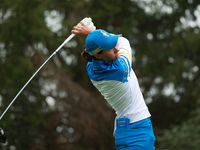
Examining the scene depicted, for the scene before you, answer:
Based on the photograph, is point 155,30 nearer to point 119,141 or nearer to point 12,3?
point 12,3

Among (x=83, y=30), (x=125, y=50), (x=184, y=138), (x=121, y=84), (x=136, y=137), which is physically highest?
(x=83, y=30)

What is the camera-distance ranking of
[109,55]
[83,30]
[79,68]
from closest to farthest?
[109,55] < [83,30] < [79,68]

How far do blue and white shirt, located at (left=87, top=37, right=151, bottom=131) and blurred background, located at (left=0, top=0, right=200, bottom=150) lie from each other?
7.73 metres

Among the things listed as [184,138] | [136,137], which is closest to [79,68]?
[184,138]

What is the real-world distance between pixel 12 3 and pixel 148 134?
349 inches

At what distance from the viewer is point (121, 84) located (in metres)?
3.18

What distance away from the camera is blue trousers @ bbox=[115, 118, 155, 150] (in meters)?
3.21

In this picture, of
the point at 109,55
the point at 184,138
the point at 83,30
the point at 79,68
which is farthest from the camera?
the point at 79,68

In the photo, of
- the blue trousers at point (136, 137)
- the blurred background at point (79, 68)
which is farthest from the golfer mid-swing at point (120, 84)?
the blurred background at point (79, 68)

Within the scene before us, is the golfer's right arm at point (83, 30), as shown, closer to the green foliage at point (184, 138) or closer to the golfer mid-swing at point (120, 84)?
the golfer mid-swing at point (120, 84)

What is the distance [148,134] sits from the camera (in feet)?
10.7

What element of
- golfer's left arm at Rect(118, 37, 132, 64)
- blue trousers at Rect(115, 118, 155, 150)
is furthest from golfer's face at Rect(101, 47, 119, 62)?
blue trousers at Rect(115, 118, 155, 150)

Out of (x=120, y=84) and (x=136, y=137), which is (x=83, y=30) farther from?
(x=136, y=137)

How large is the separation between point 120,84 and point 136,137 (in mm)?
444
